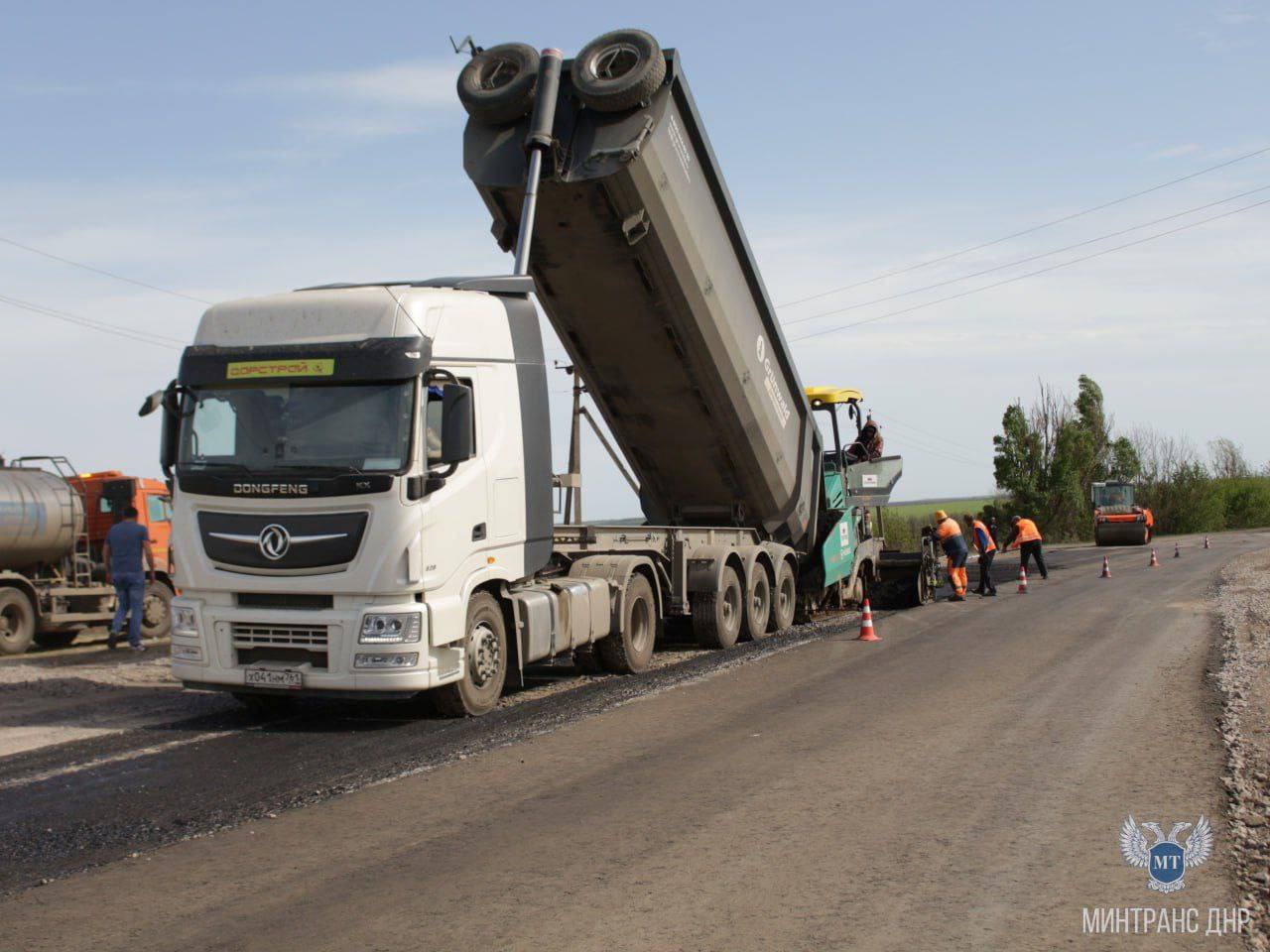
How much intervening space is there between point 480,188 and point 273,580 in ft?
13.3

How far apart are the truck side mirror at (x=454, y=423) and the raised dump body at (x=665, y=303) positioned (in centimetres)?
271

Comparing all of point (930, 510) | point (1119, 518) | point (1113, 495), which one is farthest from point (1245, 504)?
point (930, 510)

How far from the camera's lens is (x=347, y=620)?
26.7 ft

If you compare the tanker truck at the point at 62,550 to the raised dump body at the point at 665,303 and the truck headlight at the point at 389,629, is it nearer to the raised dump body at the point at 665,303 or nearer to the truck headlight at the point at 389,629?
the raised dump body at the point at 665,303

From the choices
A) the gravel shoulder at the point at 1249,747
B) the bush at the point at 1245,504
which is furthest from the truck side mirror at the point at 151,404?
the bush at the point at 1245,504

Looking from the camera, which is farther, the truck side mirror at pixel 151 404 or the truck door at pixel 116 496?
the truck door at pixel 116 496

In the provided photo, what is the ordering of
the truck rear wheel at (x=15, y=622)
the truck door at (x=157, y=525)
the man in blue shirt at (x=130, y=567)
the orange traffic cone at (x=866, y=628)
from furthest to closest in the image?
the truck door at (x=157, y=525) < the truck rear wheel at (x=15, y=622) < the man in blue shirt at (x=130, y=567) < the orange traffic cone at (x=866, y=628)

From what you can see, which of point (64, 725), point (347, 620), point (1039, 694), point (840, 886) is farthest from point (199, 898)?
point (1039, 694)

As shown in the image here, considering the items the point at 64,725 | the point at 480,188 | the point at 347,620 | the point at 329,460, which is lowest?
the point at 64,725

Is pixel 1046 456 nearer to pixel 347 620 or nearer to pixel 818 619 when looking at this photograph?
pixel 818 619

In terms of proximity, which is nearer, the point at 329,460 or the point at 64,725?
the point at 329,460

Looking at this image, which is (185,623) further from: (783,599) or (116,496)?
(116,496)

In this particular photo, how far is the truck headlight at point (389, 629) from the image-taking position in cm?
809

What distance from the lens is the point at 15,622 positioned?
628 inches
